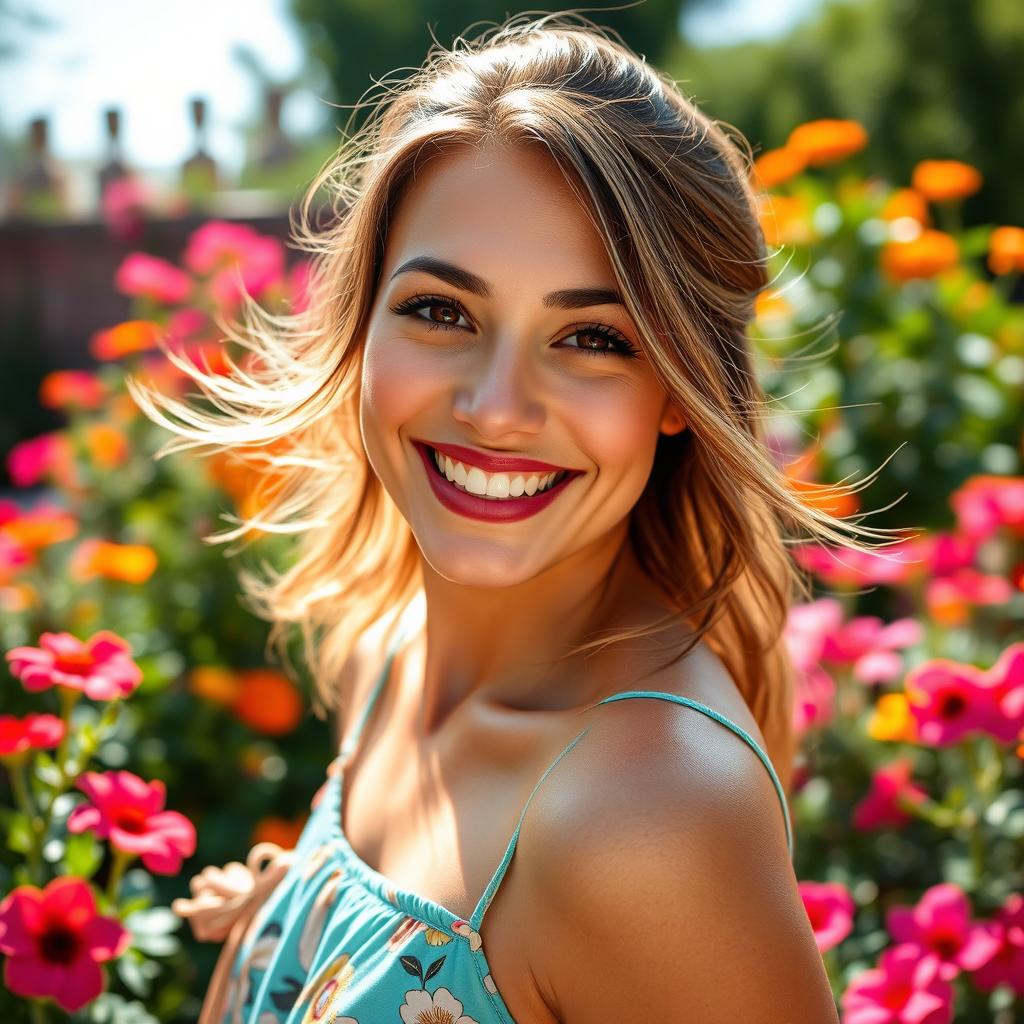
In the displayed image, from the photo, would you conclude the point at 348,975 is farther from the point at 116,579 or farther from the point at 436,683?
the point at 116,579

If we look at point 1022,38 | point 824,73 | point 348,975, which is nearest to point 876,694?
point 348,975

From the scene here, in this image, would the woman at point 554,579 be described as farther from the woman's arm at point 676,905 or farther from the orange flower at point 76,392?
the orange flower at point 76,392

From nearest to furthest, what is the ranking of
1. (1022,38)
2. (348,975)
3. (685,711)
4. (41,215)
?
(685,711), (348,975), (1022,38), (41,215)

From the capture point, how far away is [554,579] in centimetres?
150

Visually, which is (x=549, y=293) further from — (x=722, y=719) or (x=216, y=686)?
(x=216, y=686)

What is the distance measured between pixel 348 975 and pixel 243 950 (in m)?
0.34

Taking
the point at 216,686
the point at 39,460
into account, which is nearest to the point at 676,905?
the point at 216,686

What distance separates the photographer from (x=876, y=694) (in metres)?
2.88

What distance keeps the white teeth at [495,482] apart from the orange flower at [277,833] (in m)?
1.27

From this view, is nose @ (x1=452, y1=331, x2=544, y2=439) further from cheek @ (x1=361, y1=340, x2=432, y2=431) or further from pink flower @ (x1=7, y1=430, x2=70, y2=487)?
pink flower @ (x1=7, y1=430, x2=70, y2=487)

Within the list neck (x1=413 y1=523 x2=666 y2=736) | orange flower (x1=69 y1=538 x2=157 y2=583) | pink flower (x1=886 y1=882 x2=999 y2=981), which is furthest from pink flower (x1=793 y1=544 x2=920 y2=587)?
orange flower (x1=69 y1=538 x2=157 y2=583)

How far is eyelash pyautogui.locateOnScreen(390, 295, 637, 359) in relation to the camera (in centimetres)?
133

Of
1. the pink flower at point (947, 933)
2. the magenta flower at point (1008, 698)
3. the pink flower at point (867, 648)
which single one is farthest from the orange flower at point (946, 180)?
the pink flower at point (947, 933)

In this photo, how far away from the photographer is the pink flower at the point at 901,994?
1558 millimetres
